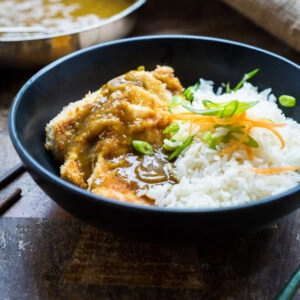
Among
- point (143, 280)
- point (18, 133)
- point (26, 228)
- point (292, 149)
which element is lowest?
point (26, 228)

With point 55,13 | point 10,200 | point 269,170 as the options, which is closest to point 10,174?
point 10,200

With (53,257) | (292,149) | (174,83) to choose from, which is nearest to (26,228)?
(53,257)

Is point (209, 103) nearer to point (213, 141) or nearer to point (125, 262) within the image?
point (213, 141)

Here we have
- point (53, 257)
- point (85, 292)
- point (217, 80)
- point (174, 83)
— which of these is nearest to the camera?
point (85, 292)

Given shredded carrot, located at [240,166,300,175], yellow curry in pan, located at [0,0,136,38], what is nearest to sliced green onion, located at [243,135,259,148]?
shredded carrot, located at [240,166,300,175]

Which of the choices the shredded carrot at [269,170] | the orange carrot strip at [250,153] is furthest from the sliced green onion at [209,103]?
the shredded carrot at [269,170]

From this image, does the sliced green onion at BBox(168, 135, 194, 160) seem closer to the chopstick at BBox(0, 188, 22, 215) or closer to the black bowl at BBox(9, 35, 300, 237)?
the black bowl at BBox(9, 35, 300, 237)

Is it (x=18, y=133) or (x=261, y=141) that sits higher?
(x=261, y=141)

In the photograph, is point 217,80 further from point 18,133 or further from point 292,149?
point 18,133
